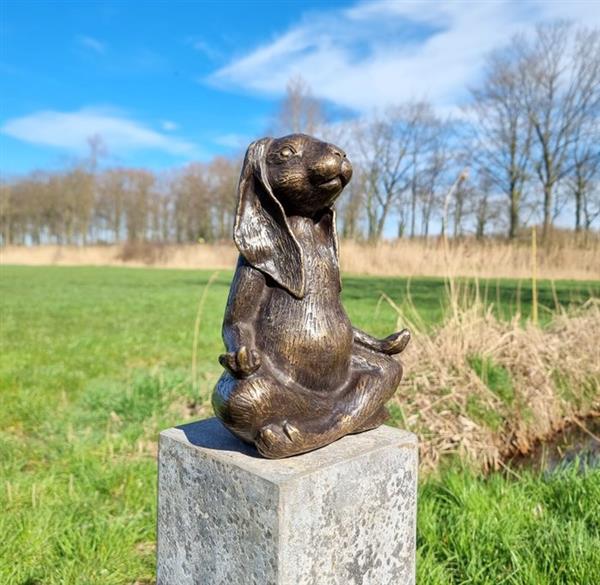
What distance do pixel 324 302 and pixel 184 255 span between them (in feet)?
73.6

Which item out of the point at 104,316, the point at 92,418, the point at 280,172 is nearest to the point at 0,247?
the point at 104,316

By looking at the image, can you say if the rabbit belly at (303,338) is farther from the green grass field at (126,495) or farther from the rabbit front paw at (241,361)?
the green grass field at (126,495)

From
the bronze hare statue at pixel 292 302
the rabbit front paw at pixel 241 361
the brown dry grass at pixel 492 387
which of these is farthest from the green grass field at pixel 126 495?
the rabbit front paw at pixel 241 361

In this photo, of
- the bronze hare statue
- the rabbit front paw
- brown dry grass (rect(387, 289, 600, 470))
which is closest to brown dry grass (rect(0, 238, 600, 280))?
brown dry grass (rect(387, 289, 600, 470))

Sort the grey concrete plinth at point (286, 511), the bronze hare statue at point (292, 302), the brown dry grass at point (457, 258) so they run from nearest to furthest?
the grey concrete plinth at point (286, 511) < the bronze hare statue at point (292, 302) < the brown dry grass at point (457, 258)

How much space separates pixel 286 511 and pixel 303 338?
479mm

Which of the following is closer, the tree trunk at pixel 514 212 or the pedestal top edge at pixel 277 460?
the pedestal top edge at pixel 277 460

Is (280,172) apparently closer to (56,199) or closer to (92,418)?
(92,418)

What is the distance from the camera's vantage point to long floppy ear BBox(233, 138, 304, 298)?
1.54 meters

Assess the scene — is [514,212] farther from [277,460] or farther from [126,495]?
[277,460]

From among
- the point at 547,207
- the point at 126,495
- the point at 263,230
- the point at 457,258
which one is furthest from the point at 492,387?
the point at 547,207

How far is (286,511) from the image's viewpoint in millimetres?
1261

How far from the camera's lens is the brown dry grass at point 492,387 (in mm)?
3500

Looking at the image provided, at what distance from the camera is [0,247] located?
92.7 feet
